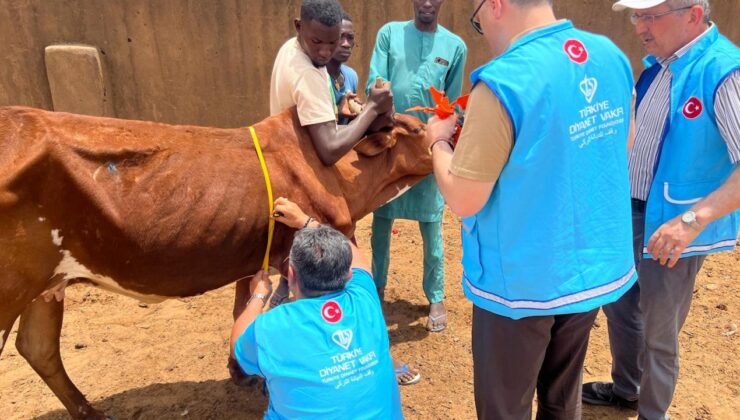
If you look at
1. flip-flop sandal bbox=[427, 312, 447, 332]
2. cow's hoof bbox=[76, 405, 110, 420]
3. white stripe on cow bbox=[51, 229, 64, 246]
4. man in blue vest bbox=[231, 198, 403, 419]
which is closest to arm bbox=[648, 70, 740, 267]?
man in blue vest bbox=[231, 198, 403, 419]

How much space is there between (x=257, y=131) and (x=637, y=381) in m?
2.64

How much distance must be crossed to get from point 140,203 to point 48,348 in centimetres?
116

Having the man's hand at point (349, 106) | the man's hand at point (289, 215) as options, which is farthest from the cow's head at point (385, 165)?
the man's hand at point (289, 215)

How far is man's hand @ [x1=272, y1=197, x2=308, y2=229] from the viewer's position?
2.72 meters

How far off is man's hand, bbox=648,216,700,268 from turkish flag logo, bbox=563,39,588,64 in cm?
99

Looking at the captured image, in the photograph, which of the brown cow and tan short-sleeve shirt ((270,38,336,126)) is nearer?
the brown cow

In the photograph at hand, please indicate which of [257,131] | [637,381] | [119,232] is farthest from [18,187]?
Answer: [637,381]

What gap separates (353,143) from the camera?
307cm

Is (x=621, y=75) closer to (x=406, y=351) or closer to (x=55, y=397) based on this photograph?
(x=406, y=351)

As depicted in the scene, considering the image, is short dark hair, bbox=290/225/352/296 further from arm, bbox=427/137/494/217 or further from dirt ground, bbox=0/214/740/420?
dirt ground, bbox=0/214/740/420

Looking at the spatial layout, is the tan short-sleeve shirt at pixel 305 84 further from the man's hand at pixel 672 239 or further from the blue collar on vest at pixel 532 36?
the man's hand at pixel 672 239

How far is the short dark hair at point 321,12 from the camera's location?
112 inches

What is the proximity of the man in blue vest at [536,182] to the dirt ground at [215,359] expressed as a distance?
165 cm

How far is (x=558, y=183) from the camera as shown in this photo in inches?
72.2
